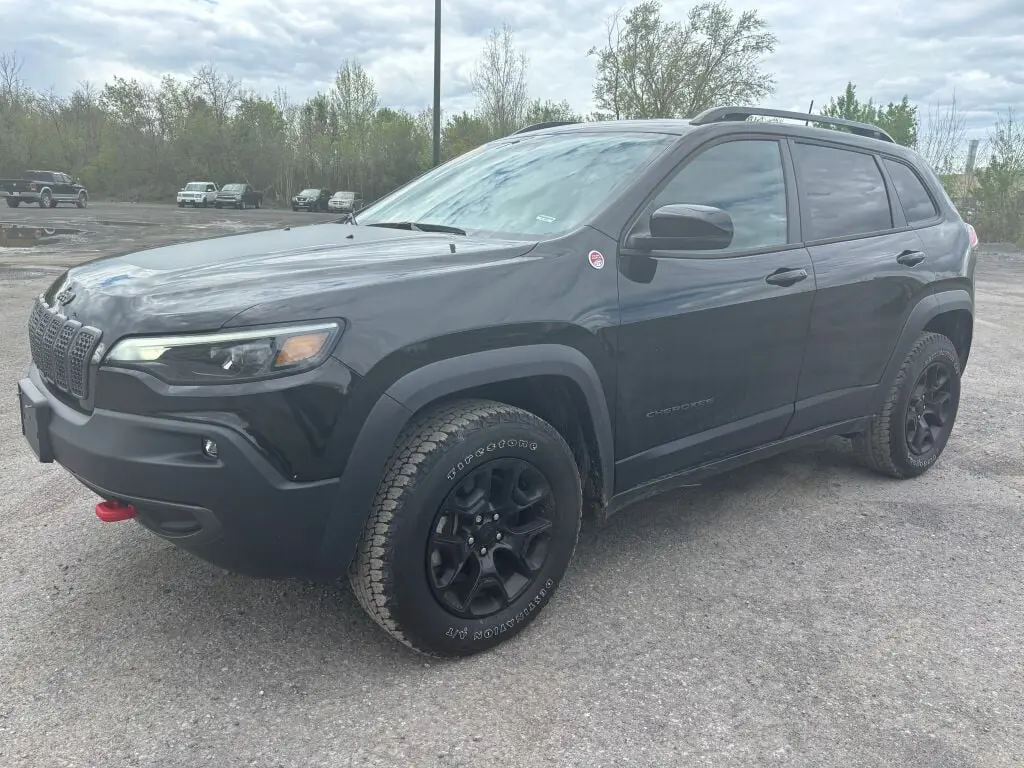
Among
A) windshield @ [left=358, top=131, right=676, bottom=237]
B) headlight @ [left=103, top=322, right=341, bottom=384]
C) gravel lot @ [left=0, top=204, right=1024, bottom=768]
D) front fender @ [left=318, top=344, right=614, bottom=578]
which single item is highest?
windshield @ [left=358, top=131, right=676, bottom=237]

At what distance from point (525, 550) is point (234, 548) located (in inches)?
36.4

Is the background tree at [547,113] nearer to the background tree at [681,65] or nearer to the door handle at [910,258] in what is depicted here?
the background tree at [681,65]

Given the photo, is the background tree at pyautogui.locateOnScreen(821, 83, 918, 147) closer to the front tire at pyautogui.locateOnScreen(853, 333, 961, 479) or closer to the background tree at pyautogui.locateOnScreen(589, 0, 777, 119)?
the background tree at pyautogui.locateOnScreen(589, 0, 777, 119)

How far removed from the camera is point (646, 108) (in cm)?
3086

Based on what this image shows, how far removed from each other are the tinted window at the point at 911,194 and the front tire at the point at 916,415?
645 mm

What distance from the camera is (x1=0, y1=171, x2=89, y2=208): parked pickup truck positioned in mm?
33906

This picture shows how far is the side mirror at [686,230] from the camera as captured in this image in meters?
2.66

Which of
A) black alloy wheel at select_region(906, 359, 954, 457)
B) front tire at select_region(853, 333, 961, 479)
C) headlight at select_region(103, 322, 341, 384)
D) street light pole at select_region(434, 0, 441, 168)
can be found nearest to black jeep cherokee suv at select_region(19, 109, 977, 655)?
headlight at select_region(103, 322, 341, 384)

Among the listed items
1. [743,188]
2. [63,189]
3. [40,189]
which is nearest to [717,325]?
[743,188]

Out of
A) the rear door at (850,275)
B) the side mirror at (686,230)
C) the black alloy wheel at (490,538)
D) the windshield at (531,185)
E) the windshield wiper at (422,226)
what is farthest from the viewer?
the rear door at (850,275)

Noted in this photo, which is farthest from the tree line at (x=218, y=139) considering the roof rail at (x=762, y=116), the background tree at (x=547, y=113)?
the roof rail at (x=762, y=116)

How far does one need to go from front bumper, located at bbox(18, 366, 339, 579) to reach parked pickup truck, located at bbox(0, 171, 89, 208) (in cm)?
3849

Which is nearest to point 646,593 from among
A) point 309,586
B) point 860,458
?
point 309,586

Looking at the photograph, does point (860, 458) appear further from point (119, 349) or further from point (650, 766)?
point (119, 349)
